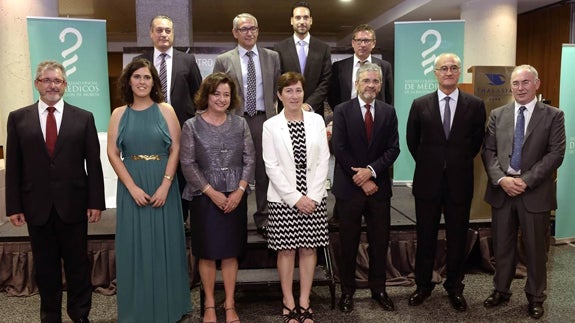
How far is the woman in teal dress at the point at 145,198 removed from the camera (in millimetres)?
2941

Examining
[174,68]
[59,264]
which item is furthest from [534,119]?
[59,264]

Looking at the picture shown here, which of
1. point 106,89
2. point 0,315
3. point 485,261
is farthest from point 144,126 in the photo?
point 485,261

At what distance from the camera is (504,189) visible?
3324 mm

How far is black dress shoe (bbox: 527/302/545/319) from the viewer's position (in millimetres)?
3350

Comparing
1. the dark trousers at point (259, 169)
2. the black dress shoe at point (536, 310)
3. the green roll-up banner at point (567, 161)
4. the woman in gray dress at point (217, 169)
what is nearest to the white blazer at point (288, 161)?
the woman in gray dress at point (217, 169)

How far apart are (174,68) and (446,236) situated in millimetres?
2248

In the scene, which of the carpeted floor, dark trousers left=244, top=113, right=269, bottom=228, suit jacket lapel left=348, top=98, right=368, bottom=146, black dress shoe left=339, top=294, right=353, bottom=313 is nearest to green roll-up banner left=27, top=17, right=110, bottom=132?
the carpeted floor

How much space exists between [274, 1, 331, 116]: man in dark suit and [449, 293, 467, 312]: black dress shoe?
1640 mm

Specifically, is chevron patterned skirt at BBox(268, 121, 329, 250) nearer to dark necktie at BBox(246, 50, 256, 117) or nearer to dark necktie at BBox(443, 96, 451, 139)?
dark necktie at BBox(246, 50, 256, 117)

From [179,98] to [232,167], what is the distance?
92 centimetres

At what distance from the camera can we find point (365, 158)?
329 cm

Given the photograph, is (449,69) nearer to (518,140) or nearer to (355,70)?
(518,140)

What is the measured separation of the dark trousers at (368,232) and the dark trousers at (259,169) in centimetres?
59

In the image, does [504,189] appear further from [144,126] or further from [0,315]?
[0,315]
